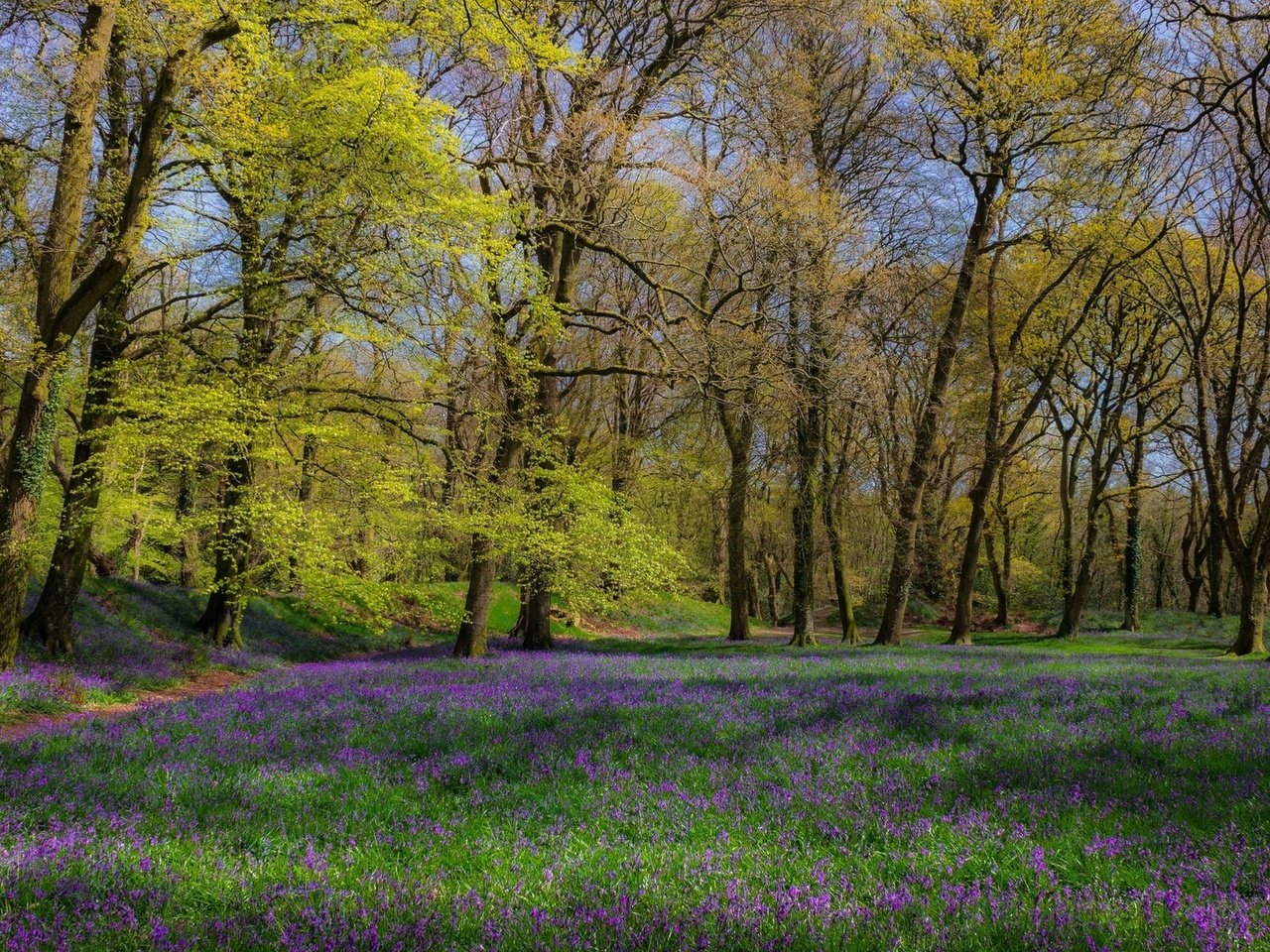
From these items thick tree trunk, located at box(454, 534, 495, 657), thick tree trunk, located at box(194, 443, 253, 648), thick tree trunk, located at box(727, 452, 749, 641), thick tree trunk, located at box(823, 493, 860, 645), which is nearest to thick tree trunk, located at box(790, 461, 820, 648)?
thick tree trunk, located at box(823, 493, 860, 645)

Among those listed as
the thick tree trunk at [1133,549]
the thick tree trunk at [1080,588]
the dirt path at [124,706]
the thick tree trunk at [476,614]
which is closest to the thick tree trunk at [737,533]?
the thick tree trunk at [476,614]

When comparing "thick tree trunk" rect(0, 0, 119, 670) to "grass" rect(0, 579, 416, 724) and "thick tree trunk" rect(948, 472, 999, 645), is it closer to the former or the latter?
"grass" rect(0, 579, 416, 724)

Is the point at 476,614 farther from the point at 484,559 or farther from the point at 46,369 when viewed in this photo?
the point at 46,369

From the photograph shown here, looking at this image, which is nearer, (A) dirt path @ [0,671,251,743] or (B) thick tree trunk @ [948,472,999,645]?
(A) dirt path @ [0,671,251,743]

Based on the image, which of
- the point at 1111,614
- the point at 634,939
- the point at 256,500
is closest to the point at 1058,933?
the point at 634,939

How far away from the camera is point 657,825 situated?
189 inches

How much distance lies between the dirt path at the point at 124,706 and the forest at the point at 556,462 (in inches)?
7.9

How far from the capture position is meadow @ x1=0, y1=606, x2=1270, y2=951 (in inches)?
127

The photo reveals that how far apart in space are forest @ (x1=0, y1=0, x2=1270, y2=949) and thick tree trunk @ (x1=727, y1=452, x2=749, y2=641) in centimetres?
46

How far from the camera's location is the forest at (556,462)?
3.92 m

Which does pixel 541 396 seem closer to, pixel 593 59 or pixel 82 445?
pixel 593 59

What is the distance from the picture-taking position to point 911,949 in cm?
301

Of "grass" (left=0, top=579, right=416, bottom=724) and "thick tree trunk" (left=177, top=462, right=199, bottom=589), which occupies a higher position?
"thick tree trunk" (left=177, top=462, right=199, bottom=589)

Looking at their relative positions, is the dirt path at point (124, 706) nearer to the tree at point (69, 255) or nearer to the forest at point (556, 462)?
the forest at point (556, 462)
